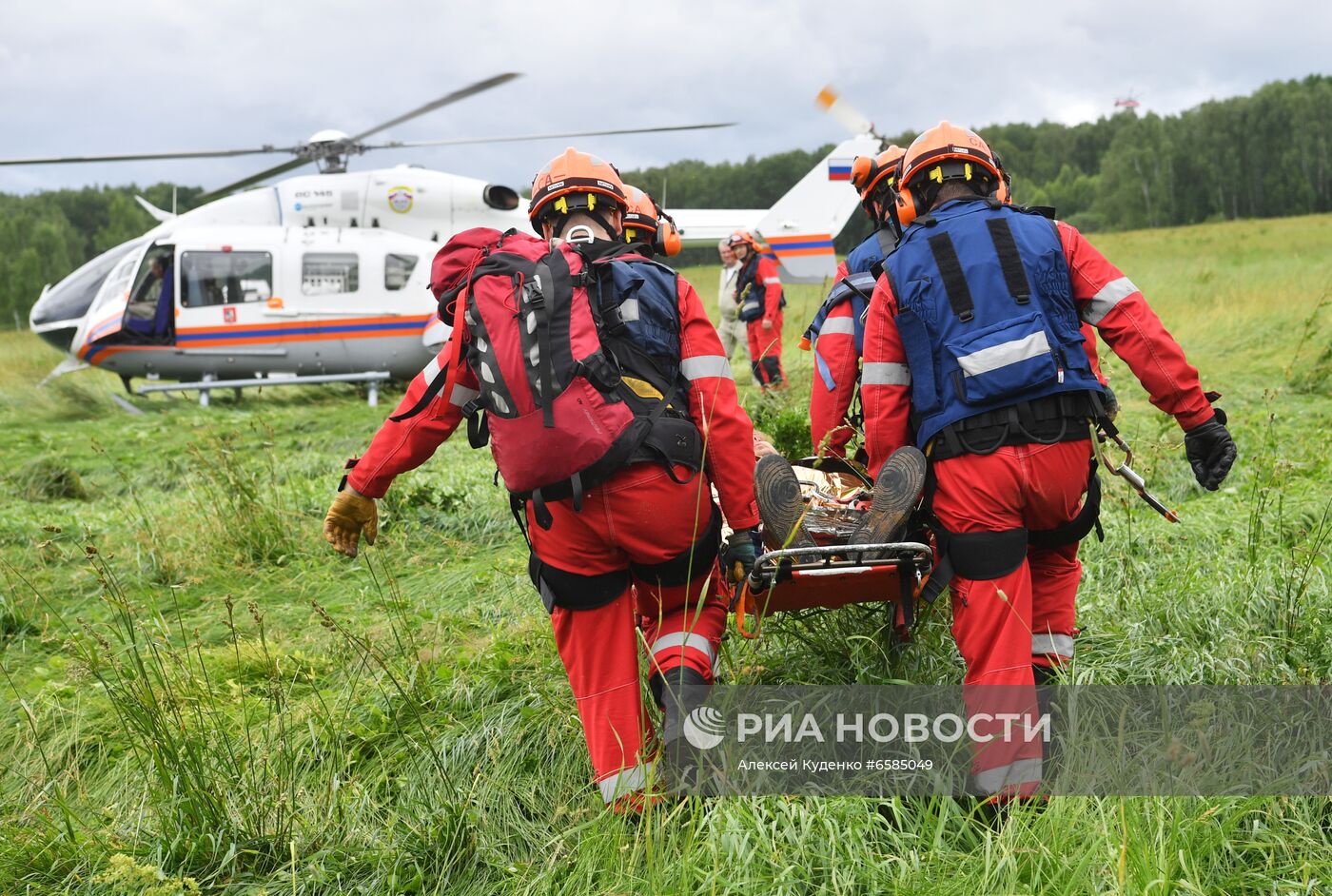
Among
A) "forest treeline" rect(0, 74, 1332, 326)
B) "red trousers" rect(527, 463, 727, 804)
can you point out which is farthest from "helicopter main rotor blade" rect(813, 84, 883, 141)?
"forest treeline" rect(0, 74, 1332, 326)

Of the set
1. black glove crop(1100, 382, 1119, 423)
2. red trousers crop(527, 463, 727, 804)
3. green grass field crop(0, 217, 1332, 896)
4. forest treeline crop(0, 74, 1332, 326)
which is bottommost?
green grass field crop(0, 217, 1332, 896)

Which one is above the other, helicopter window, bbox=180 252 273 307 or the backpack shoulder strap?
helicopter window, bbox=180 252 273 307

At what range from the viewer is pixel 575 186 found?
116 inches

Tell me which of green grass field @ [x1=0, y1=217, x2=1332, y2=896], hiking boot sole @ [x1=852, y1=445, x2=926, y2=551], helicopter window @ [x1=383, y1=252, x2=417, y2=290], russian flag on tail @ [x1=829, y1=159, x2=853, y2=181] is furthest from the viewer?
russian flag on tail @ [x1=829, y1=159, x2=853, y2=181]

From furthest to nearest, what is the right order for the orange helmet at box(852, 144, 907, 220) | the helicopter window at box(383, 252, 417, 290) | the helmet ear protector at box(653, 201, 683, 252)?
the helicopter window at box(383, 252, 417, 290) < the helmet ear protector at box(653, 201, 683, 252) < the orange helmet at box(852, 144, 907, 220)

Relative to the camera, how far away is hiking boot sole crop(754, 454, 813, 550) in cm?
273

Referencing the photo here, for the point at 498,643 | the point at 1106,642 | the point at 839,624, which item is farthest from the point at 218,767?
the point at 1106,642

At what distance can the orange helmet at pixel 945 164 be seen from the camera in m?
2.99

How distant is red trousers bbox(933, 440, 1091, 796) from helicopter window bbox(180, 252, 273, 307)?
1165 cm

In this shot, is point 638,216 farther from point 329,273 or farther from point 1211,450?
point 329,273

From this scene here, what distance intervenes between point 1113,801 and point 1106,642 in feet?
3.90

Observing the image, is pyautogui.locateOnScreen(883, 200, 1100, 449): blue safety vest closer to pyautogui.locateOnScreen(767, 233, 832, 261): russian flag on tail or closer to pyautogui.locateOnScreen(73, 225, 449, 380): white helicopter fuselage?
pyautogui.locateOnScreen(73, 225, 449, 380): white helicopter fuselage

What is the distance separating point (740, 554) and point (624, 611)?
391mm

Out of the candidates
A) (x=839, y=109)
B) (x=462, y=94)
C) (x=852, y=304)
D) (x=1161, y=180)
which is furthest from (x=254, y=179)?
(x=1161, y=180)
